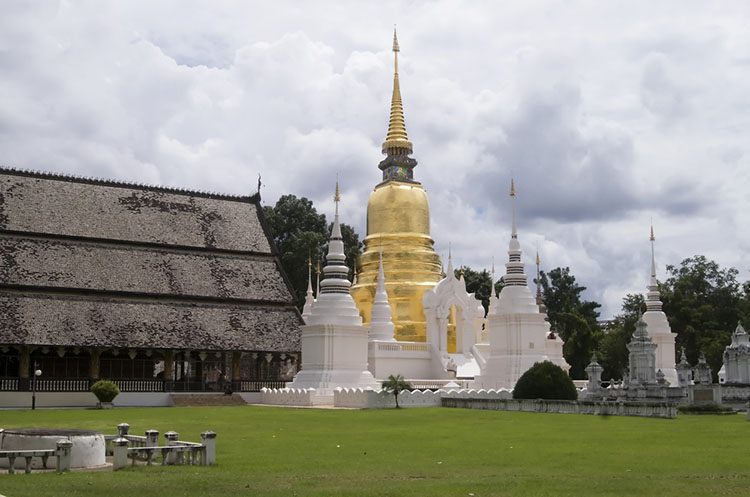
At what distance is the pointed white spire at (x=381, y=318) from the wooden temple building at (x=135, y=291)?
3.71 meters

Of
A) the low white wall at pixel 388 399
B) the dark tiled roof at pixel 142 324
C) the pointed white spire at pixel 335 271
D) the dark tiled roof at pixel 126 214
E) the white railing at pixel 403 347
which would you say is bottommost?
the low white wall at pixel 388 399

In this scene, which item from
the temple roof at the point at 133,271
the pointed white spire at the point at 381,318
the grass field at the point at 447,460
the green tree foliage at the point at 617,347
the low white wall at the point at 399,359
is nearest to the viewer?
the grass field at the point at 447,460

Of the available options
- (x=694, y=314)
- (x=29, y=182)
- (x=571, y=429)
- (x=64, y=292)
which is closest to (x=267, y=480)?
(x=571, y=429)

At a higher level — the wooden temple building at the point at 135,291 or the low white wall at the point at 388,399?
the wooden temple building at the point at 135,291

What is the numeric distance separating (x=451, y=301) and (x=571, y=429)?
81.9 feet

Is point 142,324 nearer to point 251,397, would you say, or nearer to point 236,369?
point 236,369

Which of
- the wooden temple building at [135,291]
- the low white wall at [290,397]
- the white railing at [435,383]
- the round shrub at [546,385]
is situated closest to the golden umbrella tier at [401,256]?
the white railing at [435,383]

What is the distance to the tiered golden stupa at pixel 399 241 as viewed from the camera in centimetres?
4700

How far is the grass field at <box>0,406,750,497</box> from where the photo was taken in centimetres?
1057

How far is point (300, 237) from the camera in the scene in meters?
65.3

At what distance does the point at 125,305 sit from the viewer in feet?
125

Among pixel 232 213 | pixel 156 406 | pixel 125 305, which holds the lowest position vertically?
pixel 156 406

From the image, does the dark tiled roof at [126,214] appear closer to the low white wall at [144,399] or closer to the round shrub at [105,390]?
the low white wall at [144,399]

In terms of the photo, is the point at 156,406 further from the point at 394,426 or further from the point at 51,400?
the point at 394,426
